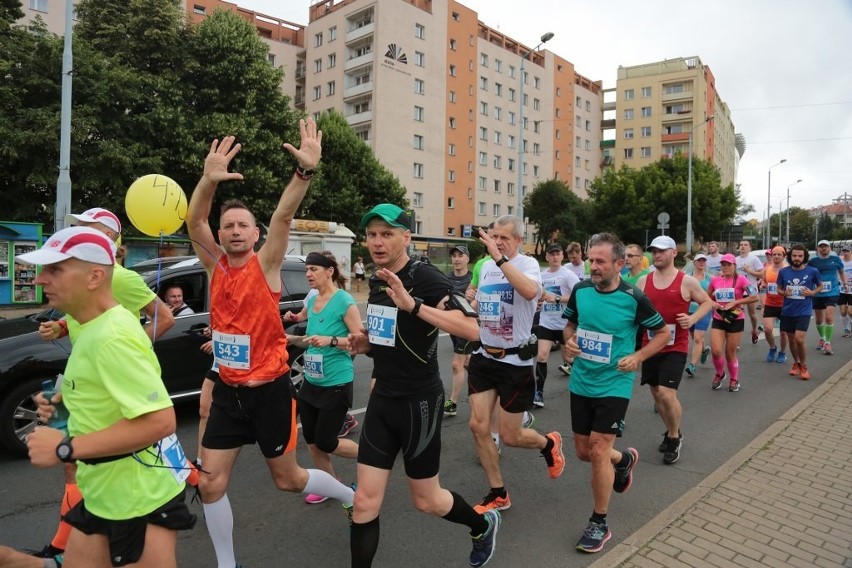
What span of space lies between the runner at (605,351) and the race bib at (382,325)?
1499mm

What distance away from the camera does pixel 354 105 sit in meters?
51.2

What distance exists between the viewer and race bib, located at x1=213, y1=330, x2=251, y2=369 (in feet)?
10.7

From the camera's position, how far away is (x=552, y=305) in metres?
7.68

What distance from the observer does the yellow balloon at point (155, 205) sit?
3.98 metres

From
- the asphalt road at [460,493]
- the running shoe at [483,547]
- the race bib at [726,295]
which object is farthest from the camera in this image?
the race bib at [726,295]

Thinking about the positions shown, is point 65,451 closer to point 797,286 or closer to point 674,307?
point 674,307

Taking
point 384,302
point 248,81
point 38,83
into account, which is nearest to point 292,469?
point 384,302

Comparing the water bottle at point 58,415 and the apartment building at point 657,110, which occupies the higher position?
the apartment building at point 657,110

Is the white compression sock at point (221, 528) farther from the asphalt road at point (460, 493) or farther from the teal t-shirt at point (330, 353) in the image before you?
the teal t-shirt at point (330, 353)

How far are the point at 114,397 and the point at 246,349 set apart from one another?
1.28 meters

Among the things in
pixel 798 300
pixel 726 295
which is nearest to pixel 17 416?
pixel 726 295

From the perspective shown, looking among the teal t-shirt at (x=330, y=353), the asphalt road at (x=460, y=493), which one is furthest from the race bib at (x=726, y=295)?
the teal t-shirt at (x=330, y=353)

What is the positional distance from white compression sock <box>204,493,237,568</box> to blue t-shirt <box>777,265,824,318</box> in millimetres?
8692

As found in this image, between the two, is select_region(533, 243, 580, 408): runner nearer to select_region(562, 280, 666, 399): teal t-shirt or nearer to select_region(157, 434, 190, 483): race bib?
select_region(562, 280, 666, 399): teal t-shirt
